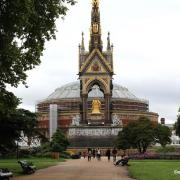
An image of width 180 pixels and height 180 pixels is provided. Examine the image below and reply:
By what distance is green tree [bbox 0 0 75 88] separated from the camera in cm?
3052

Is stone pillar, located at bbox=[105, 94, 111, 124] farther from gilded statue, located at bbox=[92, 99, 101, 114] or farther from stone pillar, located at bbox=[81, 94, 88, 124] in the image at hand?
stone pillar, located at bbox=[81, 94, 88, 124]

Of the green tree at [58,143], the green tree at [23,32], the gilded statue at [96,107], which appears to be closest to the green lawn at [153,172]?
the green tree at [23,32]

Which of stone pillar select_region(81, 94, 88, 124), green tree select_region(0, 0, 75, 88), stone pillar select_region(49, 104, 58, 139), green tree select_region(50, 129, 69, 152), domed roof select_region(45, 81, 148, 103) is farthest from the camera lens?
domed roof select_region(45, 81, 148, 103)

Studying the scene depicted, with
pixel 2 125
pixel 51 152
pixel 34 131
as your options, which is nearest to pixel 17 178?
pixel 2 125

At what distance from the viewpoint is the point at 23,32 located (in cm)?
3272

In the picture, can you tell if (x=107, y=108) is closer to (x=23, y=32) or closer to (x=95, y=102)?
(x=95, y=102)

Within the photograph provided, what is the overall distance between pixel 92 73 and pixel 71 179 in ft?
331

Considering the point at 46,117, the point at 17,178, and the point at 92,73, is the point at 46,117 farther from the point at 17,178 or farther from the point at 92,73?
the point at 17,178

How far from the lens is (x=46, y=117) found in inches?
6358

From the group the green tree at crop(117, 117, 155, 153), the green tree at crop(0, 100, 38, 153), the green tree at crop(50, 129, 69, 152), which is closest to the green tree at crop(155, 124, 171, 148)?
the green tree at crop(117, 117, 155, 153)

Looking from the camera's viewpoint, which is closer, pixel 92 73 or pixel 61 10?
pixel 61 10

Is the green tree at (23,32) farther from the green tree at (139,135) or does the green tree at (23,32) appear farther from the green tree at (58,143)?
the green tree at (139,135)

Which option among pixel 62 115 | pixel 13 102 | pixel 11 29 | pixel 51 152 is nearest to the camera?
pixel 11 29

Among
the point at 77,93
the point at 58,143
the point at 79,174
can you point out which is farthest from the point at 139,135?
the point at 77,93
